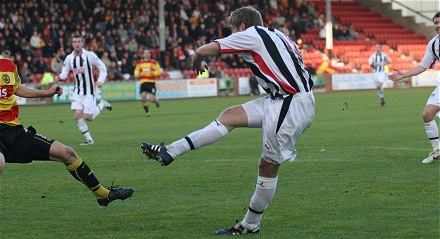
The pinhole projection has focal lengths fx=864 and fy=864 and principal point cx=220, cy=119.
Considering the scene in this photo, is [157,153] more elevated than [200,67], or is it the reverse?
[200,67]

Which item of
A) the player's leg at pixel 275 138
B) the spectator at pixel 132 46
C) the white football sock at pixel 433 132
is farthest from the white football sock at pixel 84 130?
the spectator at pixel 132 46

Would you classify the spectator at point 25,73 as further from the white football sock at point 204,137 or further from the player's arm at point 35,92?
the white football sock at point 204,137

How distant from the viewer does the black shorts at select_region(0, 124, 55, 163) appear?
8719 millimetres

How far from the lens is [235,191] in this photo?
1107cm

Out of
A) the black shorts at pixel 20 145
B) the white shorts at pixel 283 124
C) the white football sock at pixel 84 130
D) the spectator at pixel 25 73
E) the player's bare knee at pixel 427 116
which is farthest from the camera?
the spectator at pixel 25 73

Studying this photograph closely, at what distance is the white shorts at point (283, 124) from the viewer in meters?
8.01

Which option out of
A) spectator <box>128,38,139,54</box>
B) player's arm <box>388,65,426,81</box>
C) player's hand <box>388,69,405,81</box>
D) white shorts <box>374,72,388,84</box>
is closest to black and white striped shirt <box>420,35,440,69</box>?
player's arm <box>388,65,426,81</box>

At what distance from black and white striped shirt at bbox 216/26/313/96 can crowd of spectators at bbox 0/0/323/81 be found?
29.2m

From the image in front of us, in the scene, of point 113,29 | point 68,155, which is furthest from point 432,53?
point 113,29

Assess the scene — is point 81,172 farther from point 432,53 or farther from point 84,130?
point 84,130

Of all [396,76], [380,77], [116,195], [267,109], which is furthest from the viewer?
[380,77]

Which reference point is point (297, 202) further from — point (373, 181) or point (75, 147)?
point (75, 147)

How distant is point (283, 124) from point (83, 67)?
11.9 m

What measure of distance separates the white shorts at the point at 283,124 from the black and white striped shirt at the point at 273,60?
10 cm
